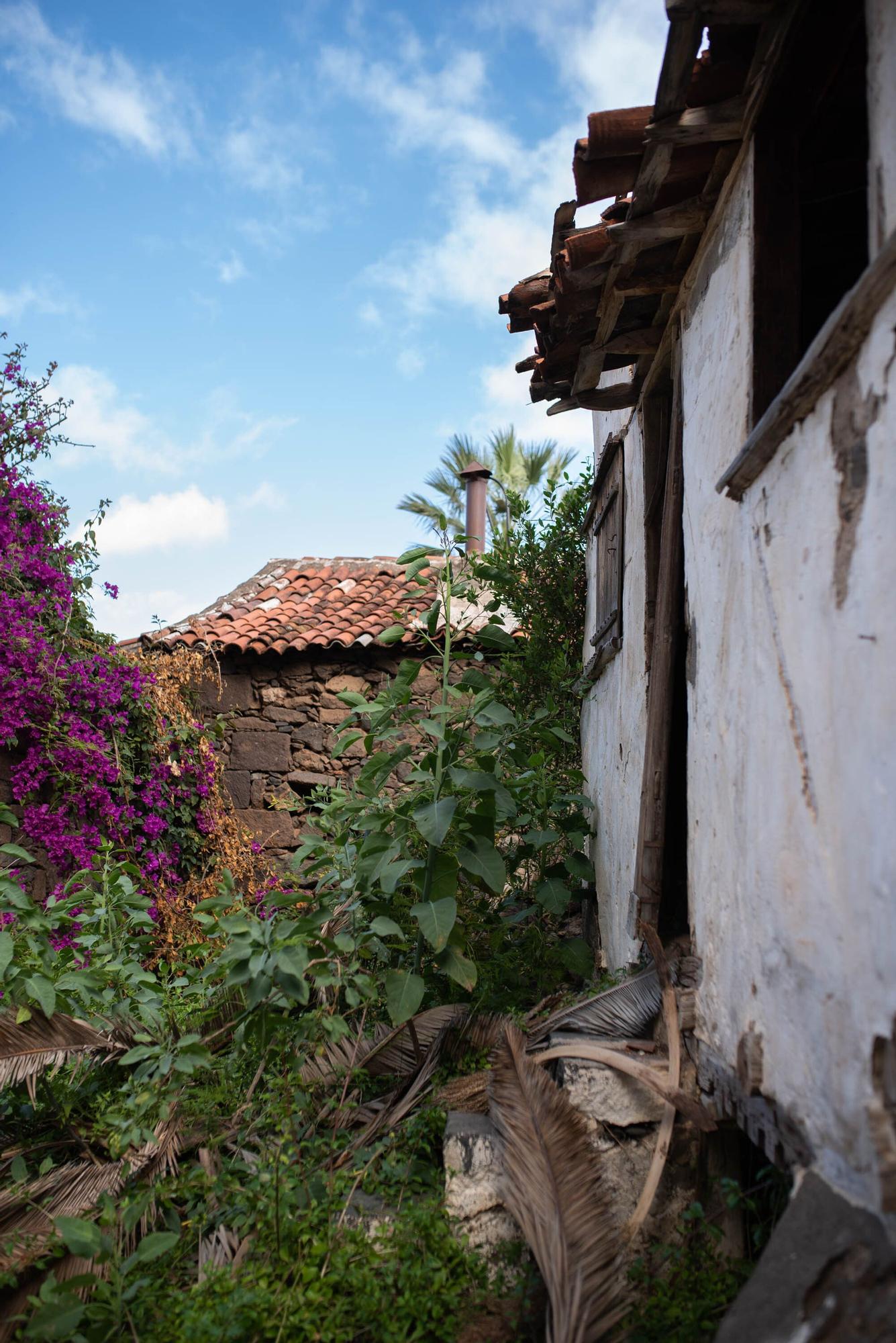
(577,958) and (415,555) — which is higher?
(415,555)

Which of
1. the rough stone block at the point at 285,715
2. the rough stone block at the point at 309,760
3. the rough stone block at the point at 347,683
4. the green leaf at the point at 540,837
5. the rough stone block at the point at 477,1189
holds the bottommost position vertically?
the rough stone block at the point at 477,1189

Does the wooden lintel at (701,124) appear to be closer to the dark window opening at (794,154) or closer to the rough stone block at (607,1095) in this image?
the dark window opening at (794,154)

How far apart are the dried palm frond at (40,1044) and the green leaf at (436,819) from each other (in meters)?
1.41

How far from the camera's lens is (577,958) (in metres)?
4.15

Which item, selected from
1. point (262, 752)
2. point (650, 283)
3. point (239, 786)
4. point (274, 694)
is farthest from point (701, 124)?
point (239, 786)

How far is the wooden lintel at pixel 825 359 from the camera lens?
1297mm

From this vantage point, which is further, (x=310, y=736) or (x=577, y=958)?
(x=310, y=736)

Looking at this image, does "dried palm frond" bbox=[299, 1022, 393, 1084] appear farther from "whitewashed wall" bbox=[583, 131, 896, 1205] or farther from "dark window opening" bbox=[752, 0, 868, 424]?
"dark window opening" bbox=[752, 0, 868, 424]

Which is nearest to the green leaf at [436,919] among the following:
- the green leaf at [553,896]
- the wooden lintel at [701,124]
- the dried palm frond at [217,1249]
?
the dried palm frond at [217,1249]

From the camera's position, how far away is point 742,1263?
2.07 meters

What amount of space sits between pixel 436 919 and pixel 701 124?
8.32 feet

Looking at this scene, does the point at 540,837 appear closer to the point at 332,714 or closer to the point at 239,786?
the point at 332,714

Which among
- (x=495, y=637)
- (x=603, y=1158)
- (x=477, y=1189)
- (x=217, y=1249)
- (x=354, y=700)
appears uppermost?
(x=495, y=637)

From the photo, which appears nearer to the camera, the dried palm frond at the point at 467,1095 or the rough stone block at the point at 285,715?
the dried palm frond at the point at 467,1095
